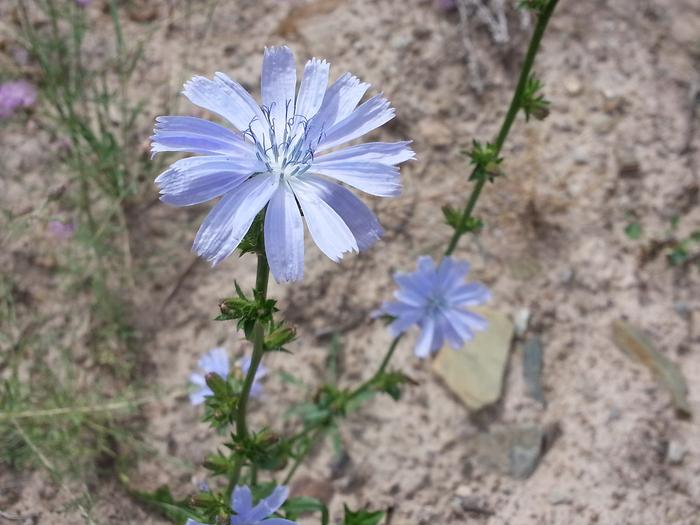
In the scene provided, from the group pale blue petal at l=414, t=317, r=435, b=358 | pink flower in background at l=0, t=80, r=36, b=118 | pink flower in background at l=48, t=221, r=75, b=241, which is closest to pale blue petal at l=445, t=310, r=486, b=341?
pale blue petal at l=414, t=317, r=435, b=358

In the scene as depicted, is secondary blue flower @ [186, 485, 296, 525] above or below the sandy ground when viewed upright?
below

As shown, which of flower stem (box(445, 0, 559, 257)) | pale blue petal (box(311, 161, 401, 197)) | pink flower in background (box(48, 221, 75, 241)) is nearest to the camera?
pale blue petal (box(311, 161, 401, 197))

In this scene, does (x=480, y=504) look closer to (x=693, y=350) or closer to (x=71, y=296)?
(x=693, y=350)

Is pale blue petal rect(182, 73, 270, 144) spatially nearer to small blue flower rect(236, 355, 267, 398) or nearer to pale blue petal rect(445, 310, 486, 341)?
small blue flower rect(236, 355, 267, 398)

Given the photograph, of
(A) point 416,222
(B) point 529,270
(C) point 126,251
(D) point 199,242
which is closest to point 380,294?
(A) point 416,222

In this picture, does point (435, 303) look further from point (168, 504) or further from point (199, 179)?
point (199, 179)

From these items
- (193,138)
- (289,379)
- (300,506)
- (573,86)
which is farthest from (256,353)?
(573,86)
